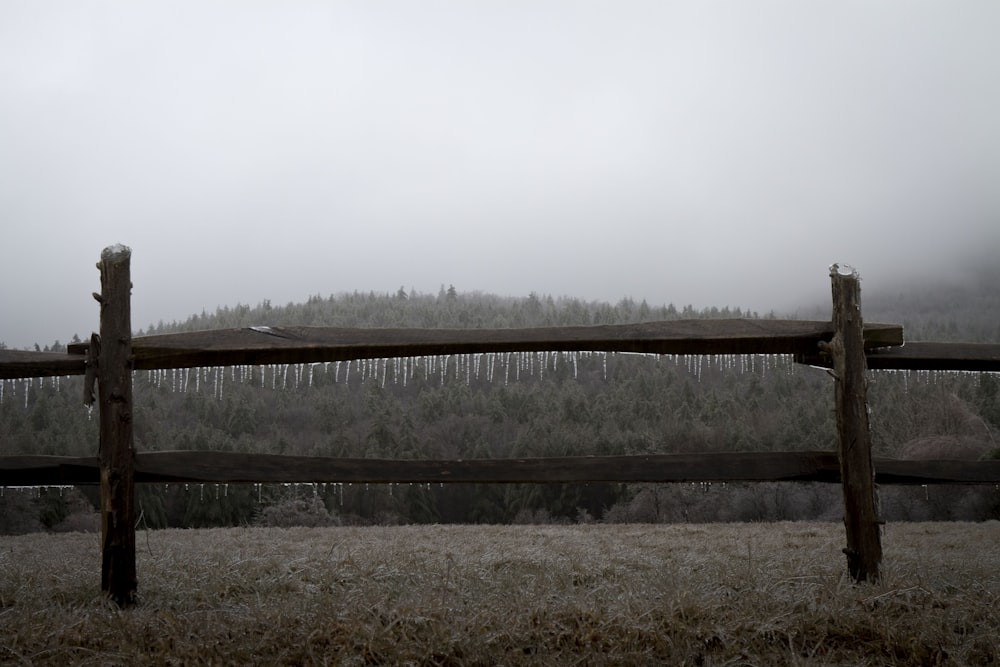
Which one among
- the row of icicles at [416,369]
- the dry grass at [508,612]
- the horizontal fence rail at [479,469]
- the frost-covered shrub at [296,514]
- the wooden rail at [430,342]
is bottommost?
the frost-covered shrub at [296,514]

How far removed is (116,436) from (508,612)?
8.04 ft

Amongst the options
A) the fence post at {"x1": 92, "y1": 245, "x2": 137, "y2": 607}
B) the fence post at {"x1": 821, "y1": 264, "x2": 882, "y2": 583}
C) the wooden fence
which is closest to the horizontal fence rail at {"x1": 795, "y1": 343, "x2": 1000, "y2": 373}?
the wooden fence

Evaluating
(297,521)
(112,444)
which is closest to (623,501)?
(297,521)

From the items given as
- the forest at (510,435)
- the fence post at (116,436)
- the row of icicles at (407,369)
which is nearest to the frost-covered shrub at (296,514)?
the forest at (510,435)

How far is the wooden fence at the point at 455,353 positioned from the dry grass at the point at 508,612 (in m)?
0.53

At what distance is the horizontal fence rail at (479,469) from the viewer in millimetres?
4344

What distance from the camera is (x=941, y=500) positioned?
14.7 m

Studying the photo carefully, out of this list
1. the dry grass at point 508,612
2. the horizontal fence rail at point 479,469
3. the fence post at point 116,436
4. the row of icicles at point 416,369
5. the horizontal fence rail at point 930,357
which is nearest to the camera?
the dry grass at point 508,612

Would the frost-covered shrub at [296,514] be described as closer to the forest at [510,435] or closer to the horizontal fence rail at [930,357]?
the forest at [510,435]

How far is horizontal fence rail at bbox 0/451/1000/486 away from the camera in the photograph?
434 cm

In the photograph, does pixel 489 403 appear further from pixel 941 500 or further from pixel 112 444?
pixel 112 444

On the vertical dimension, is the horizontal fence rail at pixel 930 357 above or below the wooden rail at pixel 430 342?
below

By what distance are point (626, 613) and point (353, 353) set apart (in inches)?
89.3

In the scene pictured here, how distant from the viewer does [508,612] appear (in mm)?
3496
